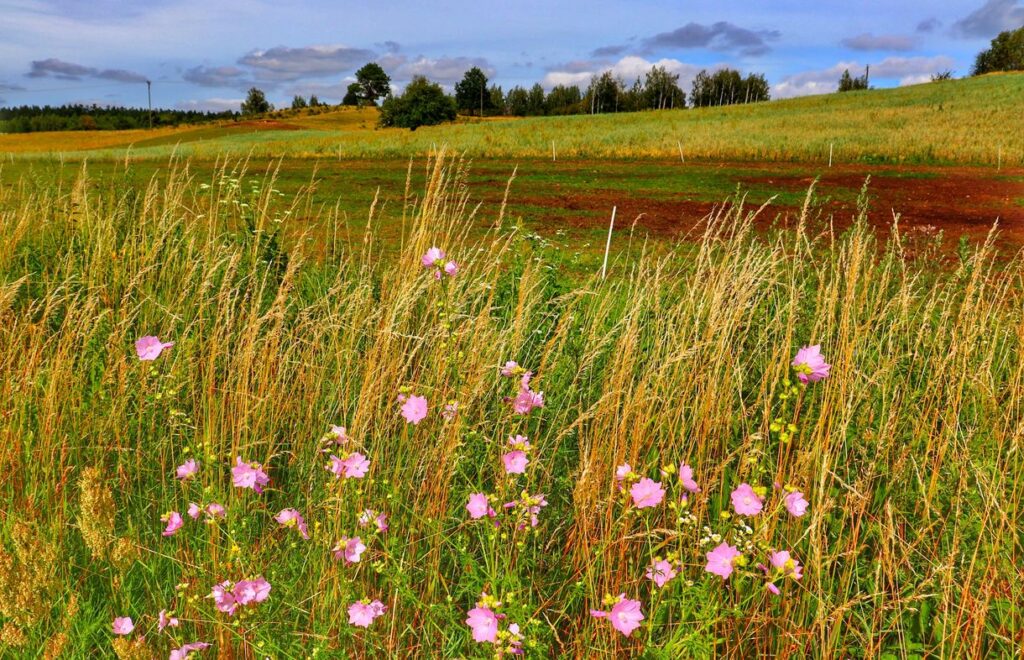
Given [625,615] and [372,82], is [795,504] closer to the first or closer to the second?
[625,615]

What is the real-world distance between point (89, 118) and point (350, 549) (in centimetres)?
11163

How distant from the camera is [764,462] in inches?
107

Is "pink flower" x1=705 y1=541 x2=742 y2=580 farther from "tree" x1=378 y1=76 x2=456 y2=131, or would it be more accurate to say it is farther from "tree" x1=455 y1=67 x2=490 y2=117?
"tree" x1=455 y1=67 x2=490 y2=117

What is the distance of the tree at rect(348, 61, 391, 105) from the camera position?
113938 millimetres

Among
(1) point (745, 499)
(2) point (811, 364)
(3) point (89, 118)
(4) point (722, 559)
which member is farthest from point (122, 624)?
(3) point (89, 118)

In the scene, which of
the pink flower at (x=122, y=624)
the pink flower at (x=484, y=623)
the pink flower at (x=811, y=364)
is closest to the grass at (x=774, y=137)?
the pink flower at (x=122, y=624)

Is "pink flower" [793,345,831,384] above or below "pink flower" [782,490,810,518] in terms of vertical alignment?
above

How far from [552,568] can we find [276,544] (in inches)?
38.0

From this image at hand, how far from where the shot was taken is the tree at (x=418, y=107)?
74.6m

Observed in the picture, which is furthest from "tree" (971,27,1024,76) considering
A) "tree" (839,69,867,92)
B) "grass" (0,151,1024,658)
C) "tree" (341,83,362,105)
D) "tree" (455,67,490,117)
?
"grass" (0,151,1024,658)

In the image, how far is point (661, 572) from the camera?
1997 millimetres

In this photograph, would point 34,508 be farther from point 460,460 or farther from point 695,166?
point 695,166

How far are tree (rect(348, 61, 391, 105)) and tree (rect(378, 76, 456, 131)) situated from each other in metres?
38.8

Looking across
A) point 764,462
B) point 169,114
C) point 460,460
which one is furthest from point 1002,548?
point 169,114
